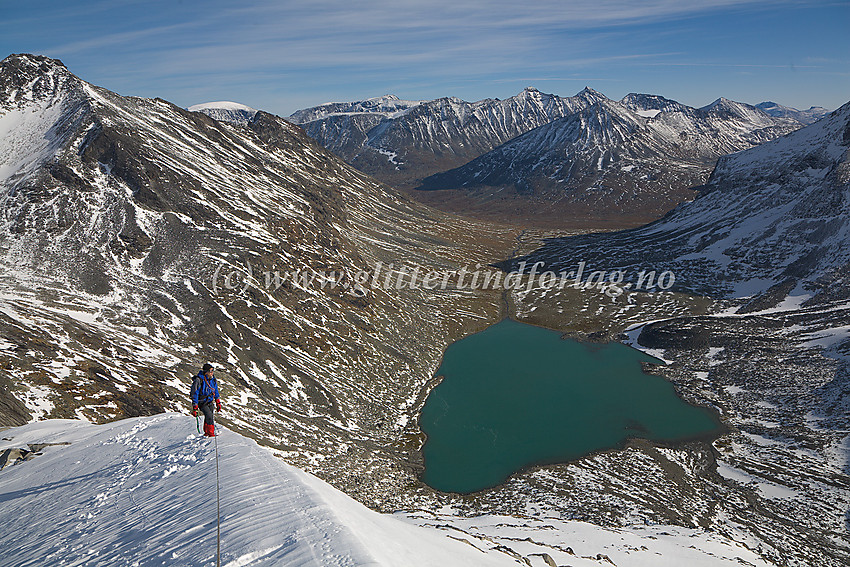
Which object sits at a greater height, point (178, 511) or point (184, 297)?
point (184, 297)

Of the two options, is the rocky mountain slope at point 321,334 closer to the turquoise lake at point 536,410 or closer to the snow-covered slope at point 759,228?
the snow-covered slope at point 759,228

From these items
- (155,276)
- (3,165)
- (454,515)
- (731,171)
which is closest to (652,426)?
(454,515)

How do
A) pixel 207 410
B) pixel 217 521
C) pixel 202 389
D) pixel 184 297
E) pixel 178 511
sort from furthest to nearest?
pixel 184 297
pixel 207 410
pixel 202 389
pixel 178 511
pixel 217 521

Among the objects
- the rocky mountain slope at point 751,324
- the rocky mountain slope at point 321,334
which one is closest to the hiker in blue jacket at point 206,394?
the rocky mountain slope at point 321,334

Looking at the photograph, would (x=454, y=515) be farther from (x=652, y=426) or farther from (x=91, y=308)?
(x=91, y=308)

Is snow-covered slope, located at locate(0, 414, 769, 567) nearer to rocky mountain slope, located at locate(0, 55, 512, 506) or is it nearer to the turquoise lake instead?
rocky mountain slope, located at locate(0, 55, 512, 506)

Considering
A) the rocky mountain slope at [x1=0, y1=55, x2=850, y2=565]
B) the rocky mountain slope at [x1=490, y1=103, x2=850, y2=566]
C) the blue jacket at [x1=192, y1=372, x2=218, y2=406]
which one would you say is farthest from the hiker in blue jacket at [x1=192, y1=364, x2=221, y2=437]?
the rocky mountain slope at [x1=490, y1=103, x2=850, y2=566]

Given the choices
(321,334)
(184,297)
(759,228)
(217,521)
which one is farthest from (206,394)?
(759,228)

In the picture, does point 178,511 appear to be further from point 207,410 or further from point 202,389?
point 202,389
